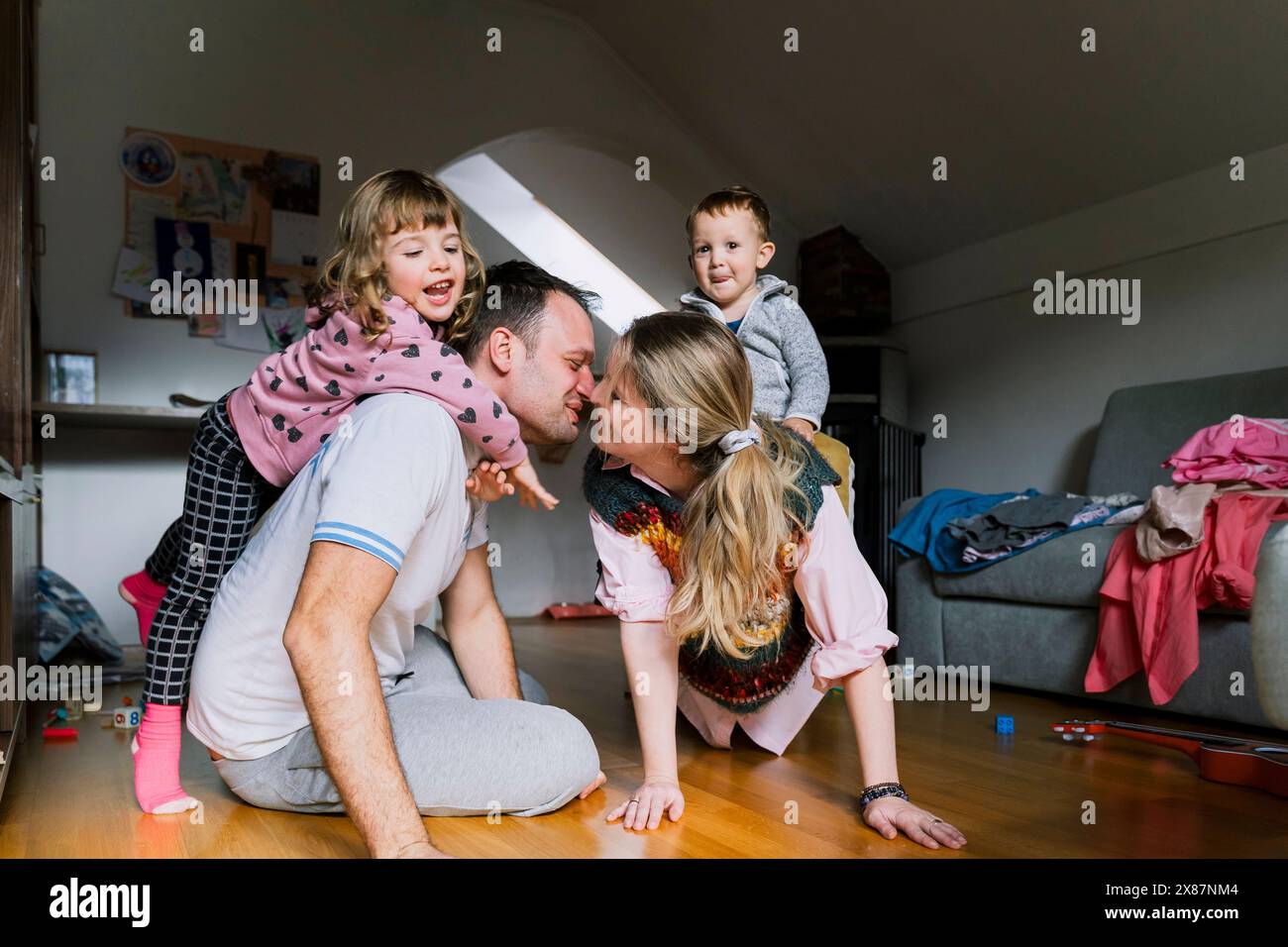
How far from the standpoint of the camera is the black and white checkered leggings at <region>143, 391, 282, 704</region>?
155 cm

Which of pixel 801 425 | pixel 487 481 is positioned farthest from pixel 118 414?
pixel 801 425

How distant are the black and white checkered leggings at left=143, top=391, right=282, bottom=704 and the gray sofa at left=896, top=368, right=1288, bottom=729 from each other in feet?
6.42

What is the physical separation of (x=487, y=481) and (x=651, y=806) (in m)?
0.54

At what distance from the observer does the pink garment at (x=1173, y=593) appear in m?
2.17

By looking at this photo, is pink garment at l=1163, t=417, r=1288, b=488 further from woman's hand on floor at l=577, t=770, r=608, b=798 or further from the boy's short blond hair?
woman's hand on floor at l=577, t=770, r=608, b=798

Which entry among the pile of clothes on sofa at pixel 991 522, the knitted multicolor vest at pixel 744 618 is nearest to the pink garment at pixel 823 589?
the knitted multicolor vest at pixel 744 618

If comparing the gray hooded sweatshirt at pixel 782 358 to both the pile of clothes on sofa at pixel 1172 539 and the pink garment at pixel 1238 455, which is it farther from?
the pink garment at pixel 1238 455

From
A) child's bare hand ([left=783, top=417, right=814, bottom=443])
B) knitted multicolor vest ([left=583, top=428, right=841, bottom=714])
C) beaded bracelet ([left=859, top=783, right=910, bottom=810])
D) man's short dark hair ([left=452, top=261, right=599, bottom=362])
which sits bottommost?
beaded bracelet ([left=859, top=783, right=910, bottom=810])

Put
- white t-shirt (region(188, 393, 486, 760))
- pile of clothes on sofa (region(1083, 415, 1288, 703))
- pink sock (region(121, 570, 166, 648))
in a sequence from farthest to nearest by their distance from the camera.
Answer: pile of clothes on sofa (region(1083, 415, 1288, 703)) < pink sock (region(121, 570, 166, 648)) < white t-shirt (region(188, 393, 486, 760))

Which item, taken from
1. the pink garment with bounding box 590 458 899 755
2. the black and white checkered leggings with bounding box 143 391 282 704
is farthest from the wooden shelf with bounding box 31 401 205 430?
the pink garment with bounding box 590 458 899 755

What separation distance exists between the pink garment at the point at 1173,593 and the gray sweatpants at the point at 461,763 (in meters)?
1.45

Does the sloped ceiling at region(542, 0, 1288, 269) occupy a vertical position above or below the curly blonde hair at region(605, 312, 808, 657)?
above

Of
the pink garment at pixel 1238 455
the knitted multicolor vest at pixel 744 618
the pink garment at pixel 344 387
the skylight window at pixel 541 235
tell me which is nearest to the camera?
the pink garment at pixel 344 387
